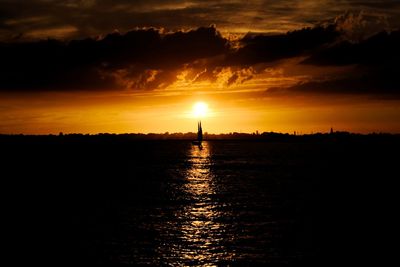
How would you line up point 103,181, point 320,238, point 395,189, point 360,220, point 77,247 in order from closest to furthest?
1. point 77,247
2. point 320,238
3. point 360,220
4. point 395,189
5. point 103,181

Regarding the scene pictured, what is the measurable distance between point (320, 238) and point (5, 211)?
145 feet

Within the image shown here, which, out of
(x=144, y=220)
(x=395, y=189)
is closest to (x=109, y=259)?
(x=144, y=220)

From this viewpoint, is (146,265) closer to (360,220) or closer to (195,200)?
(360,220)

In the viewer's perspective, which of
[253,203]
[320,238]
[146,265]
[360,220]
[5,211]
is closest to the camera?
[146,265]

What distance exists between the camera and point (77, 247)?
170 feet

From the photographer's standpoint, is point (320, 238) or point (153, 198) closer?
point (320, 238)

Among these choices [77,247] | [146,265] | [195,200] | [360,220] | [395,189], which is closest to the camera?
[146,265]

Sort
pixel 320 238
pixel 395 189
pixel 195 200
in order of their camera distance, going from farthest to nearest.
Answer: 1. pixel 395 189
2. pixel 195 200
3. pixel 320 238

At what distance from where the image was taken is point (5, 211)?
243 feet

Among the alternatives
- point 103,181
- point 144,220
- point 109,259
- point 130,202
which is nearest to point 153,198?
point 130,202

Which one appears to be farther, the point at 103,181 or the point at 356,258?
the point at 103,181

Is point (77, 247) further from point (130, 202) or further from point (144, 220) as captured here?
point (130, 202)

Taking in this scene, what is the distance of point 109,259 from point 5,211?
33.3 meters

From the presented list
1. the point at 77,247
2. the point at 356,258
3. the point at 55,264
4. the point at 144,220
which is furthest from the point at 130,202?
the point at 356,258
